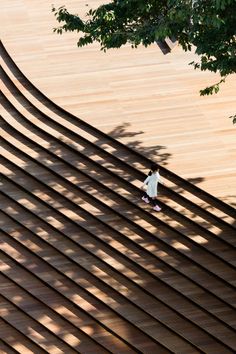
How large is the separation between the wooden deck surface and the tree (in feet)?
8.46

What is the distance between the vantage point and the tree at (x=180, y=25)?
10.3m

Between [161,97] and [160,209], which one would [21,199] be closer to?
[160,209]

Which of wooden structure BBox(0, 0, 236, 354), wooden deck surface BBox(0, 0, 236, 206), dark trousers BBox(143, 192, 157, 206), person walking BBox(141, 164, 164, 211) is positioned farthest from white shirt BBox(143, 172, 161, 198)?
wooden deck surface BBox(0, 0, 236, 206)

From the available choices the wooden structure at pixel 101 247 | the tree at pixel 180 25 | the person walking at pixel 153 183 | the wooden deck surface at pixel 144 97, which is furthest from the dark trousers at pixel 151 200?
the tree at pixel 180 25

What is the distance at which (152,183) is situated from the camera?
1302 cm

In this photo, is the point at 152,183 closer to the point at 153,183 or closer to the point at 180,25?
the point at 153,183

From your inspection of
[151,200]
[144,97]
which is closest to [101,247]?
[151,200]

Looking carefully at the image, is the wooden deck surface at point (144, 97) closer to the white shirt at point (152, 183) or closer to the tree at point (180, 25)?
the white shirt at point (152, 183)

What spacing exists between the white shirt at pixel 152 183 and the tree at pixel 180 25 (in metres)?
1.82

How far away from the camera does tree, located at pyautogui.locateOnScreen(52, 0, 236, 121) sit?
405 inches

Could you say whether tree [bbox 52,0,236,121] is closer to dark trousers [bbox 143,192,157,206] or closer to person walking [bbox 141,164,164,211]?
person walking [bbox 141,164,164,211]

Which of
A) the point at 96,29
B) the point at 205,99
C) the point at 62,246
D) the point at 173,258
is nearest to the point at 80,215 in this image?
the point at 62,246

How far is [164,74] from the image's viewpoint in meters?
17.1

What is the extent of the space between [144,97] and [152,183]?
11.6 ft
